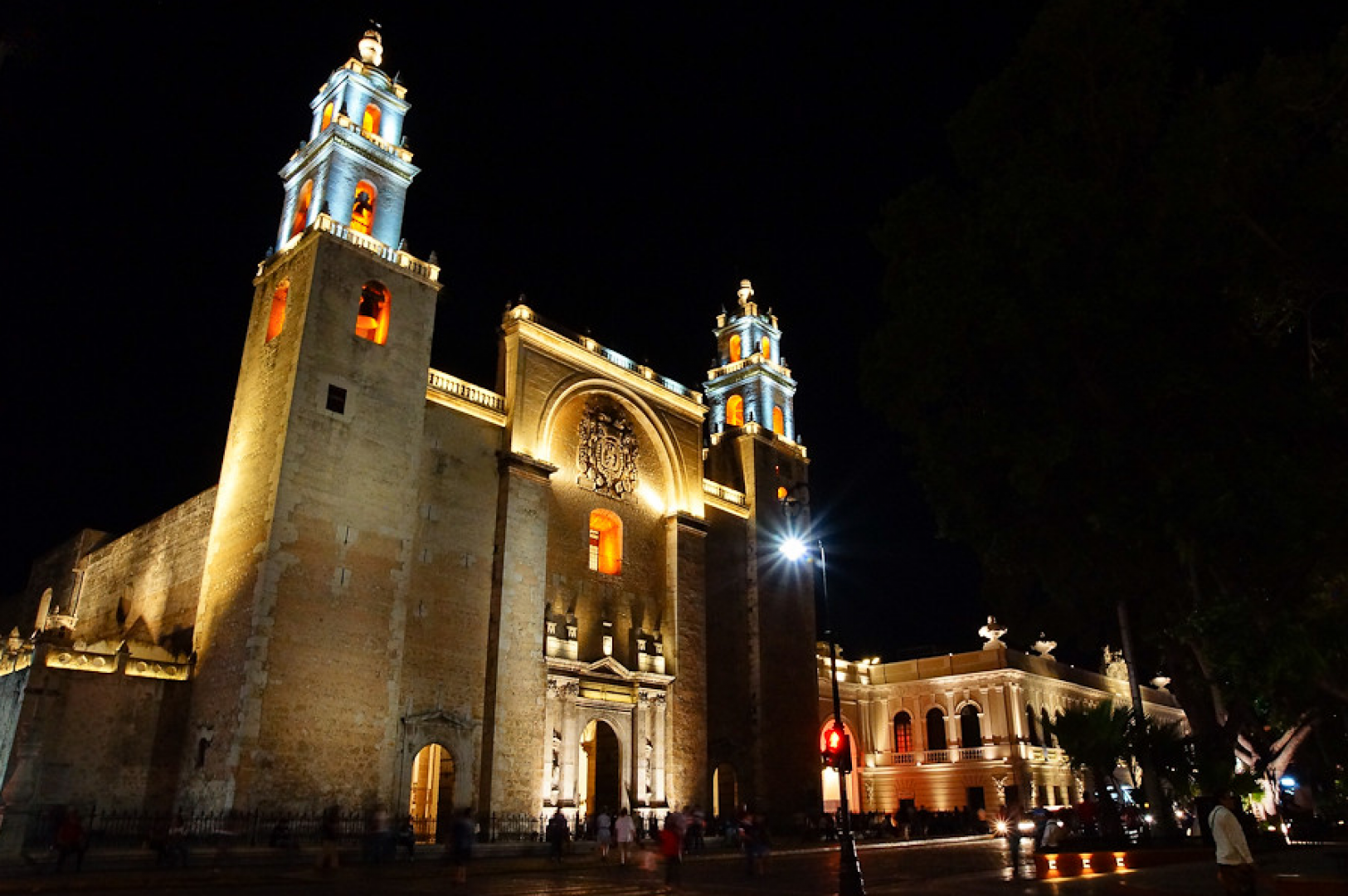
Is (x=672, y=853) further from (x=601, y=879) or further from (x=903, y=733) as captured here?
(x=903, y=733)

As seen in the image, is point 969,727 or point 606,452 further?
point 969,727

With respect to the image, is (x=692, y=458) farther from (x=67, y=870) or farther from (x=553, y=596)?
(x=67, y=870)

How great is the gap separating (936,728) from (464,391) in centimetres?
2970

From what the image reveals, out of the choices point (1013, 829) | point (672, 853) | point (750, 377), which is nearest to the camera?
point (672, 853)

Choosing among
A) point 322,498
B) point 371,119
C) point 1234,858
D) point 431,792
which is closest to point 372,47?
point 371,119

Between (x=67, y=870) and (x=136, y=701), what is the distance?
23.2 feet

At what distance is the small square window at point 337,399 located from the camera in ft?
79.4

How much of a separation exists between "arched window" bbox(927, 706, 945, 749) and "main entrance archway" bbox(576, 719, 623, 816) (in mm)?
20693

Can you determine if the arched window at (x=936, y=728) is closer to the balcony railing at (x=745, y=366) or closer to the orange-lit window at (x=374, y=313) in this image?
the balcony railing at (x=745, y=366)

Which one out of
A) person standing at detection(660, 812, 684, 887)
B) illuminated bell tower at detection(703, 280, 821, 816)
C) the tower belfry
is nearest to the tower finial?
the tower belfry

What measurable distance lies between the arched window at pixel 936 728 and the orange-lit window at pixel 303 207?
1375 inches

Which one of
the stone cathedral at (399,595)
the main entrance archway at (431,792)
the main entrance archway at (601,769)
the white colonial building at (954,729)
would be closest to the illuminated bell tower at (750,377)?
the stone cathedral at (399,595)

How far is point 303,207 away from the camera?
27.6 m

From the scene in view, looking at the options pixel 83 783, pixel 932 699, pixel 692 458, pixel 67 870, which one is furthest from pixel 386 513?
pixel 932 699
